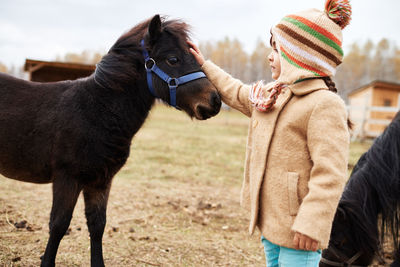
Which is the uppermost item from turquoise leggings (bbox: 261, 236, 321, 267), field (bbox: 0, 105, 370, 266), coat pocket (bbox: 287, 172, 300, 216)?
coat pocket (bbox: 287, 172, 300, 216)

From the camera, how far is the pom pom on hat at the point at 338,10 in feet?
5.30

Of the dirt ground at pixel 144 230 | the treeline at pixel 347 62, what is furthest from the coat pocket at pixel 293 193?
the treeline at pixel 347 62

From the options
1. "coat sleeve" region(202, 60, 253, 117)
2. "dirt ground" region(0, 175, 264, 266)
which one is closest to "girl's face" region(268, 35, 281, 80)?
"coat sleeve" region(202, 60, 253, 117)

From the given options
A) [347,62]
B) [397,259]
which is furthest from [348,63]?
[397,259]

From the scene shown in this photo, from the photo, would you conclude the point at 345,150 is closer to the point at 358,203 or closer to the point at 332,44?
the point at 332,44

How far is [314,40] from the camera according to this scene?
5.33 feet

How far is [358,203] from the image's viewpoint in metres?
2.73

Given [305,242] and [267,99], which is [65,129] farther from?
[305,242]

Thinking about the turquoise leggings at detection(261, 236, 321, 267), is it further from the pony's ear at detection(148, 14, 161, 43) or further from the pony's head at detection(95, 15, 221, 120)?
the pony's ear at detection(148, 14, 161, 43)

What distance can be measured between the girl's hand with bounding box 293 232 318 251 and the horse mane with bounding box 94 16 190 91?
162 centimetres

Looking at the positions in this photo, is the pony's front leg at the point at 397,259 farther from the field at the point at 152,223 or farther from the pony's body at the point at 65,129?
the pony's body at the point at 65,129

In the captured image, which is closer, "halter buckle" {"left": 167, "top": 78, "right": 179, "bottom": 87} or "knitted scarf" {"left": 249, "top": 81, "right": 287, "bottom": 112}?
"knitted scarf" {"left": 249, "top": 81, "right": 287, "bottom": 112}

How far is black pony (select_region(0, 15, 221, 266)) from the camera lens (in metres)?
2.30

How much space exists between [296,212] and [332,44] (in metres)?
0.93
